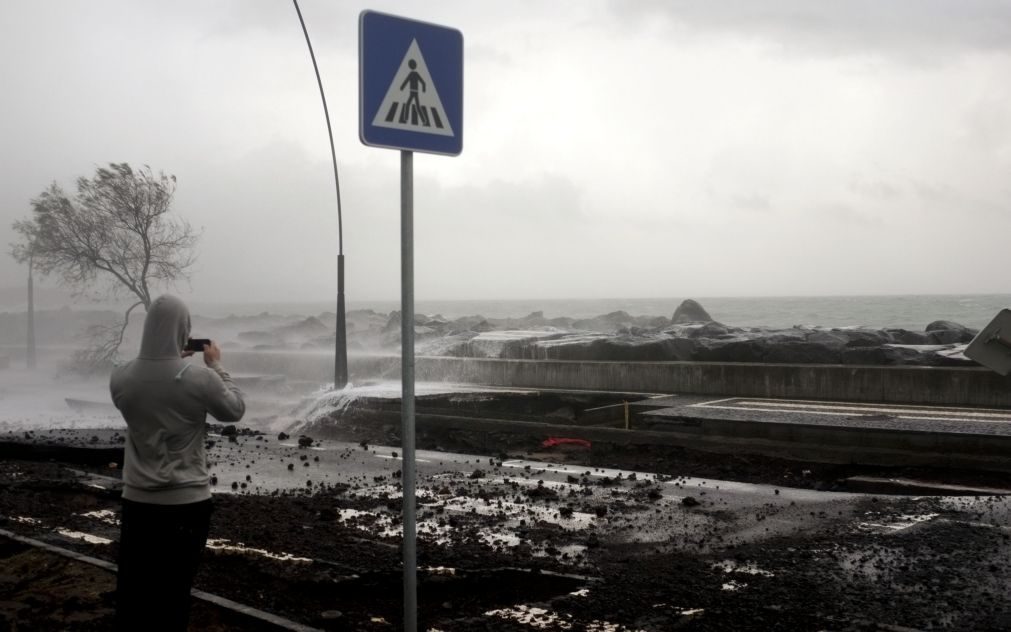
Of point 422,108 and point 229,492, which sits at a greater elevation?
point 422,108

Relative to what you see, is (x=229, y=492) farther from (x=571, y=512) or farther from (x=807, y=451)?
(x=807, y=451)

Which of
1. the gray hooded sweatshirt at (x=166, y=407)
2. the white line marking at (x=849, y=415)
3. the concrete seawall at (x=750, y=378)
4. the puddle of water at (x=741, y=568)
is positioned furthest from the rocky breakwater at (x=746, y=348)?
the gray hooded sweatshirt at (x=166, y=407)

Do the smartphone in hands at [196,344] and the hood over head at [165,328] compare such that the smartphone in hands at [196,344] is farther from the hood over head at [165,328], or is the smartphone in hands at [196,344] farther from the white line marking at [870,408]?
the white line marking at [870,408]

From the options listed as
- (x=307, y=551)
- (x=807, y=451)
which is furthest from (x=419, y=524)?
(x=807, y=451)

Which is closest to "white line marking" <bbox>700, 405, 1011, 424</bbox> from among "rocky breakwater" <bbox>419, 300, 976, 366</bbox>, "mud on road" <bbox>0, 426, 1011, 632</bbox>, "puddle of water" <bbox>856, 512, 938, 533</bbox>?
"mud on road" <bbox>0, 426, 1011, 632</bbox>

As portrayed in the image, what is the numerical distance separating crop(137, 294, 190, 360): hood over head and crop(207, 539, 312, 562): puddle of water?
3.62 metres

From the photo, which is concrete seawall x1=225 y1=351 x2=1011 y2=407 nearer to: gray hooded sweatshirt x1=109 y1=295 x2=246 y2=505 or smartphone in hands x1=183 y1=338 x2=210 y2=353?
smartphone in hands x1=183 y1=338 x2=210 y2=353

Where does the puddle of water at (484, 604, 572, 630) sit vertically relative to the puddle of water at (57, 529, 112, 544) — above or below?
above

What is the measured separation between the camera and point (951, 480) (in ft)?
38.6

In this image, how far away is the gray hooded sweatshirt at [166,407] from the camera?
4.46 meters

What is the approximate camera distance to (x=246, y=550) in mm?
8031

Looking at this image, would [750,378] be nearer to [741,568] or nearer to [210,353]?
[741,568]

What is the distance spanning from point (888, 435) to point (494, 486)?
5.63 metres

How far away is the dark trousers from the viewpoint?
4.43m
